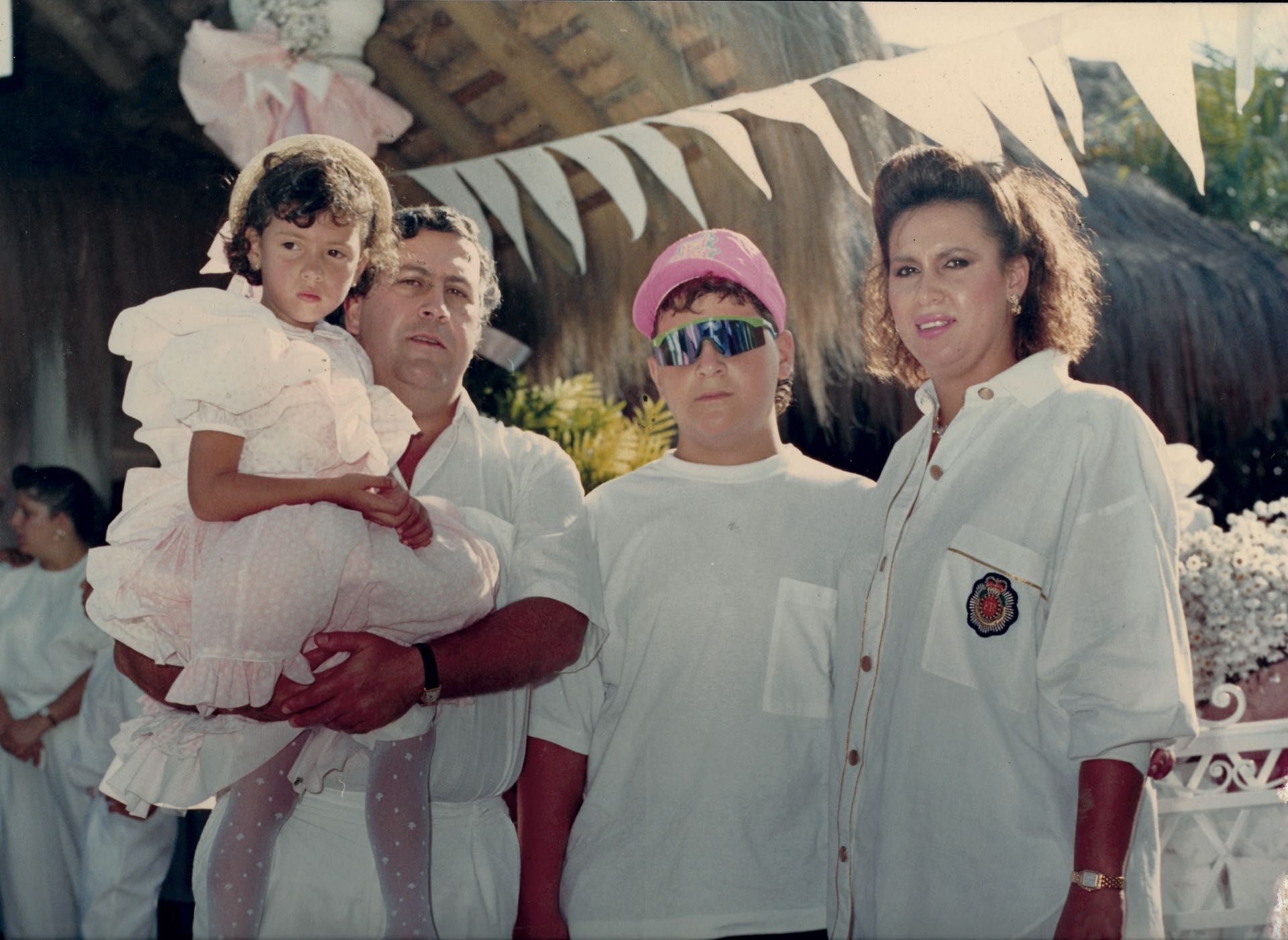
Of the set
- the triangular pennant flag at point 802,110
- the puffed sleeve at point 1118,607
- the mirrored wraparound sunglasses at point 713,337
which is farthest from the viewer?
the triangular pennant flag at point 802,110

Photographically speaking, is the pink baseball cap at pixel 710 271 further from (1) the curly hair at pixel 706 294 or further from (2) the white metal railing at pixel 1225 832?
(2) the white metal railing at pixel 1225 832

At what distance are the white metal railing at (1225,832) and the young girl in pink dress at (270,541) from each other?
5.69 ft

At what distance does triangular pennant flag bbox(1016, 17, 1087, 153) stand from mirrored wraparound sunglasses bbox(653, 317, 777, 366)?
41.5 inches

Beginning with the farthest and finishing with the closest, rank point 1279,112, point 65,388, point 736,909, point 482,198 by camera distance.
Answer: point 1279,112 → point 482,198 → point 65,388 → point 736,909

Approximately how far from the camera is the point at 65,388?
269 cm

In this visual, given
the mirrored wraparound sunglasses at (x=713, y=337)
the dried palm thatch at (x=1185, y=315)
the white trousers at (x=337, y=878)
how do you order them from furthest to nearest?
1. the dried palm thatch at (x=1185, y=315)
2. the mirrored wraparound sunglasses at (x=713, y=337)
3. the white trousers at (x=337, y=878)

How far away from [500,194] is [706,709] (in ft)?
4.72

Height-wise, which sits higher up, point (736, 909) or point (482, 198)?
point (482, 198)

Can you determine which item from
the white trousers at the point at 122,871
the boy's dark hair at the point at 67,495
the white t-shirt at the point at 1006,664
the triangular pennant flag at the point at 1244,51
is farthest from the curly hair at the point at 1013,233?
the white trousers at the point at 122,871

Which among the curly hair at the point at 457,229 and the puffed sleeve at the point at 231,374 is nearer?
the puffed sleeve at the point at 231,374

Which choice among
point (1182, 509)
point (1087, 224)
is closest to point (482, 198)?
point (1087, 224)

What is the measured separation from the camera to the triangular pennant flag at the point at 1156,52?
282cm

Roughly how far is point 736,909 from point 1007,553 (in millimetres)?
926

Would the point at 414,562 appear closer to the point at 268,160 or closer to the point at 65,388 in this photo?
the point at 268,160
